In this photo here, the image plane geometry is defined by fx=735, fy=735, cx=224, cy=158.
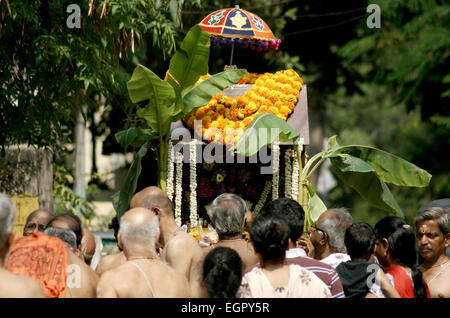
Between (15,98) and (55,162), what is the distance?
607 cm

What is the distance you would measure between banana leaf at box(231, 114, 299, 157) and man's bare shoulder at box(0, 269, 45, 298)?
3.69 metres

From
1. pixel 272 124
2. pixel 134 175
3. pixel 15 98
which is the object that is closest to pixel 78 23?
pixel 15 98

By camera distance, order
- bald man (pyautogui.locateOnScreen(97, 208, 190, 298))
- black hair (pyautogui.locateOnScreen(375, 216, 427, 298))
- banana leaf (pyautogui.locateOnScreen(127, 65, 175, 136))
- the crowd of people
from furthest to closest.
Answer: banana leaf (pyautogui.locateOnScreen(127, 65, 175, 136)) → black hair (pyautogui.locateOnScreen(375, 216, 427, 298)) → the crowd of people → bald man (pyautogui.locateOnScreen(97, 208, 190, 298))

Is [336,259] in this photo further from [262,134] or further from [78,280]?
[78,280]

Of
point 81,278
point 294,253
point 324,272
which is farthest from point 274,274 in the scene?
point 81,278

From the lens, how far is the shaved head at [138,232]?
4.73 m

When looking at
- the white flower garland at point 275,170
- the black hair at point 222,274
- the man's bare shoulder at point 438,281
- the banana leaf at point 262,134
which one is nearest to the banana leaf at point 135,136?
the banana leaf at point 262,134

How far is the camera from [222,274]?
4559 millimetres

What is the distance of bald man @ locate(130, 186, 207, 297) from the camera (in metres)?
4.92

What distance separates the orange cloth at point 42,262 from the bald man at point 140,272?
342mm
